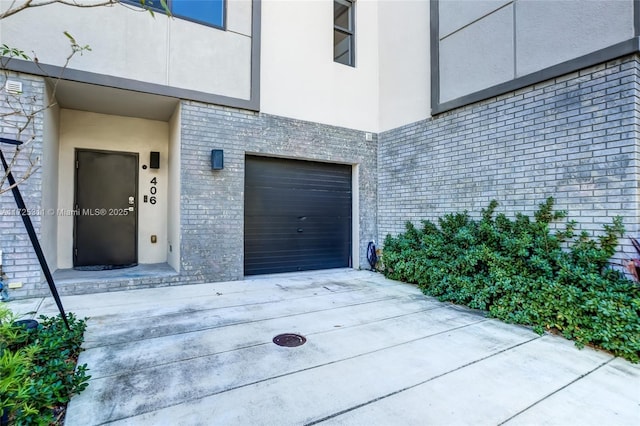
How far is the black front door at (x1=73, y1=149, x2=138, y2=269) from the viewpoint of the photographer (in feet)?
17.4

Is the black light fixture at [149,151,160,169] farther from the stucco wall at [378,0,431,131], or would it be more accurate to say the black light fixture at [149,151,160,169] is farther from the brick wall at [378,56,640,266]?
the brick wall at [378,56,640,266]

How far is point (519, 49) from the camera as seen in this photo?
13.5 feet

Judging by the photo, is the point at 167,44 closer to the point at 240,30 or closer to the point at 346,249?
the point at 240,30

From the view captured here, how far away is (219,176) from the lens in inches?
195

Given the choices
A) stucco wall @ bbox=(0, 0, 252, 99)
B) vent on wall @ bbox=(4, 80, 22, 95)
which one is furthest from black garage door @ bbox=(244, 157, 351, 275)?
vent on wall @ bbox=(4, 80, 22, 95)

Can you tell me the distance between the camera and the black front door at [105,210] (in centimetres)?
532

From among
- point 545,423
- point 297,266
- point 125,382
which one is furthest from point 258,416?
point 297,266

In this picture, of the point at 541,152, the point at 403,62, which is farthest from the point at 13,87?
the point at 541,152

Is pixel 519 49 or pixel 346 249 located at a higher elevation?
pixel 519 49

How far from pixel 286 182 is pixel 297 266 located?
1.62 m

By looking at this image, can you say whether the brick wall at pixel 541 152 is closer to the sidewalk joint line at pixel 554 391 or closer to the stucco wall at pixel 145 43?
the sidewalk joint line at pixel 554 391

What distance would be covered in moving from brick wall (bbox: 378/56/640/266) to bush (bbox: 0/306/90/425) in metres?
4.88

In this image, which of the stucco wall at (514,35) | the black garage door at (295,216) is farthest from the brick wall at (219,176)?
the stucco wall at (514,35)

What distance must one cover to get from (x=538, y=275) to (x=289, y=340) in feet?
9.43
